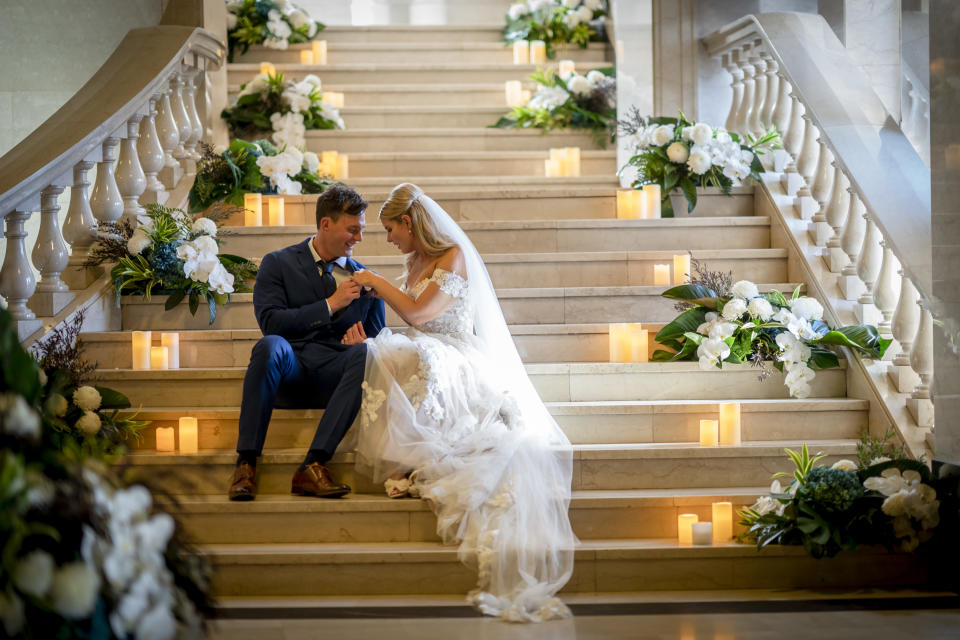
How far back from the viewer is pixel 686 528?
151 inches

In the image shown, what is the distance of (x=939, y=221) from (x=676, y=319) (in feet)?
4.25

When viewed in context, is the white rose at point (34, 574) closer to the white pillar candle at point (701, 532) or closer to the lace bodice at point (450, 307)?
the white pillar candle at point (701, 532)

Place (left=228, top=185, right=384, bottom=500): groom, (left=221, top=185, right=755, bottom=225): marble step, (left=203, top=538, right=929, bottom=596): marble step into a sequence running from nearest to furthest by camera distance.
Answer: (left=203, top=538, right=929, bottom=596): marble step → (left=228, top=185, right=384, bottom=500): groom → (left=221, top=185, right=755, bottom=225): marble step

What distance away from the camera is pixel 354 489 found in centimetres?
414

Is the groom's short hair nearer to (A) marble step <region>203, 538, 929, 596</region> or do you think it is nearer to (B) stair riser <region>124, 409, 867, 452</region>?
(B) stair riser <region>124, 409, 867, 452</region>

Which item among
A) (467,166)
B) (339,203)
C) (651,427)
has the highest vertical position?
(467,166)

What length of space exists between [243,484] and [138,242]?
167 centimetres

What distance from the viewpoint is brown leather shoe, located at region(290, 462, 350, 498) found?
3.99 meters

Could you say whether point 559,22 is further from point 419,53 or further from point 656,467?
point 656,467

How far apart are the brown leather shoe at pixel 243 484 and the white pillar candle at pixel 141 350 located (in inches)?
39.3

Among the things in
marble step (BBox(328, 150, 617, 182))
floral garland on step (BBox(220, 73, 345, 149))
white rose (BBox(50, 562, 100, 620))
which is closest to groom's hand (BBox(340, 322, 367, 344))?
marble step (BBox(328, 150, 617, 182))

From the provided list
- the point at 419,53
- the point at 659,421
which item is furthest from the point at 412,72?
the point at 659,421

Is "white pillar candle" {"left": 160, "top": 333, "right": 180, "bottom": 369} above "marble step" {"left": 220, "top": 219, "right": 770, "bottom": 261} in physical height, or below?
below

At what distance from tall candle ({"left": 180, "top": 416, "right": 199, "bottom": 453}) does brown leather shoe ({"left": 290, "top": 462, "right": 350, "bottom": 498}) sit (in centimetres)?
55
